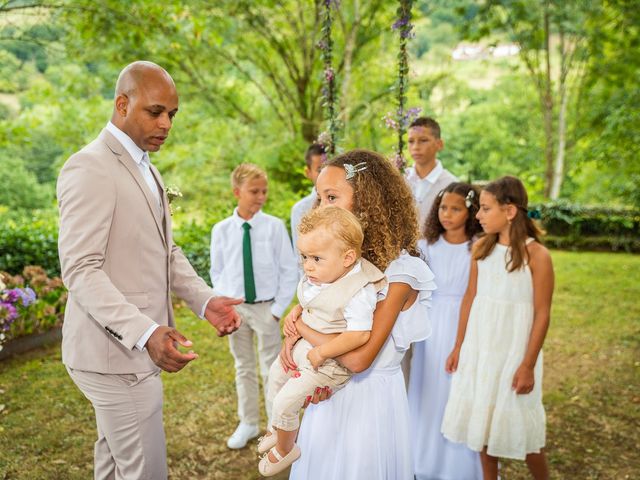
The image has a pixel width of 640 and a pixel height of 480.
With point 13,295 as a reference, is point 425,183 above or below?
above

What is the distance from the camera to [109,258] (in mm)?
2271

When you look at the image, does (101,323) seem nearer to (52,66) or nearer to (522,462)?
(522,462)

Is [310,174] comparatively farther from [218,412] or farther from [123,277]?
[123,277]

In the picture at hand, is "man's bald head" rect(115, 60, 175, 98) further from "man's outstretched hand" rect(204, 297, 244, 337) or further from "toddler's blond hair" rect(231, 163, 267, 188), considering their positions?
"toddler's blond hair" rect(231, 163, 267, 188)

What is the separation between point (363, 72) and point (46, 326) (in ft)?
33.7

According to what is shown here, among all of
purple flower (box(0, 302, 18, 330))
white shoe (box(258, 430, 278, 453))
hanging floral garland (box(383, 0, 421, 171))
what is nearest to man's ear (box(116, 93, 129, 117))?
white shoe (box(258, 430, 278, 453))

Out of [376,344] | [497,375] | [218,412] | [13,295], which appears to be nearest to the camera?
[376,344]

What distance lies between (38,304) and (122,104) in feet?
16.6

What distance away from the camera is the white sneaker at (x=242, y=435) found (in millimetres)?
4308

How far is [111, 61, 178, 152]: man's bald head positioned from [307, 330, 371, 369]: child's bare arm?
122cm

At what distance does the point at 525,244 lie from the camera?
3.35 meters

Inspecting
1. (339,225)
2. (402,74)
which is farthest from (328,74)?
(339,225)

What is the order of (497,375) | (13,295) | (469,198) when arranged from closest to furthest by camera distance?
(497,375) → (469,198) → (13,295)

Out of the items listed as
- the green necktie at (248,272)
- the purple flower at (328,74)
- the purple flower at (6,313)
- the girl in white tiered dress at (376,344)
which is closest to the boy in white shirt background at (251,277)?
the green necktie at (248,272)
